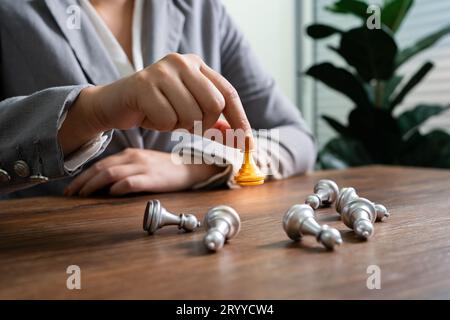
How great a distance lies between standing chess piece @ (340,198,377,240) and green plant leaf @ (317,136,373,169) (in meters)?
1.19

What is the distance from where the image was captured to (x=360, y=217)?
469mm

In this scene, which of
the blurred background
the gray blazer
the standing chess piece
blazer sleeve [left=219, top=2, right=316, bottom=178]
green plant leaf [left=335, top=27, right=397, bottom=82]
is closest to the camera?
the standing chess piece

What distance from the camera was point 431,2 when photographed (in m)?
1.96

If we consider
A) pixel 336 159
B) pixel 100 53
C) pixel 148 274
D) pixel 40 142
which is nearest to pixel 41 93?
pixel 40 142

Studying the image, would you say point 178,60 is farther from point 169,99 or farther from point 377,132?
point 377,132

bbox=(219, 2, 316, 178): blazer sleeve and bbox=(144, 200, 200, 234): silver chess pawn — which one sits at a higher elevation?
A: bbox=(219, 2, 316, 178): blazer sleeve

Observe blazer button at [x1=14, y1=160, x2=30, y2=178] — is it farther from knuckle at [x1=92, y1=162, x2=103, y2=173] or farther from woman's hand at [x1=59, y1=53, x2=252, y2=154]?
knuckle at [x1=92, y1=162, x2=103, y2=173]

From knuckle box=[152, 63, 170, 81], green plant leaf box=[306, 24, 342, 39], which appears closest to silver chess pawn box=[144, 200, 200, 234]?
knuckle box=[152, 63, 170, 81]

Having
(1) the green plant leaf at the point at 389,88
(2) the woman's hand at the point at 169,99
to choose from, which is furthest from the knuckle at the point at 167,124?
(1) the green plant leaf at the point at 389,88

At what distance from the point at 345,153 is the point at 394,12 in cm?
48

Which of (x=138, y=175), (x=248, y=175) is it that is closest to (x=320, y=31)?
(x=138, y=175)

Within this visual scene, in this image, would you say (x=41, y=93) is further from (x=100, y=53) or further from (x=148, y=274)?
(x=100, y=53)

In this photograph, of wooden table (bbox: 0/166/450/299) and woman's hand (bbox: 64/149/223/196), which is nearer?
wooden table (bbox: 0/166/450/299)

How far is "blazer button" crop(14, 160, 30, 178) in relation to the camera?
57 centimetres
